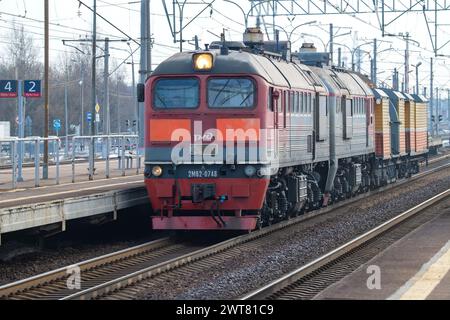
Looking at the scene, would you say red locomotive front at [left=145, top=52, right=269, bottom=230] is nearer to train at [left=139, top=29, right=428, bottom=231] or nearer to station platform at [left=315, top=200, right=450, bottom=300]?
train at [left=139, top=29, right=428, bottom=231]

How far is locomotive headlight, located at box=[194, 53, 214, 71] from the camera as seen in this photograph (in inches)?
743

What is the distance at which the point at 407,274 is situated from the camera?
13.8 meters

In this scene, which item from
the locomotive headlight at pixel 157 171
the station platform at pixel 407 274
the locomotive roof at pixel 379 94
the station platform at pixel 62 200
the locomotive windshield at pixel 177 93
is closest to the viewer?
the station platform at pixel 407 274

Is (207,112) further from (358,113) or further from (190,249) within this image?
(358,113)

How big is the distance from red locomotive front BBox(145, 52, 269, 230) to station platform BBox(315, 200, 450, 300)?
10.3ft

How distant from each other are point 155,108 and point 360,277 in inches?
271

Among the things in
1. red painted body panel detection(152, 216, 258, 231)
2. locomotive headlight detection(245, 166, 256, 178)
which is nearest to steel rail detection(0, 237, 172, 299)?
red painted body panel detection(152, 216, 258, 231)

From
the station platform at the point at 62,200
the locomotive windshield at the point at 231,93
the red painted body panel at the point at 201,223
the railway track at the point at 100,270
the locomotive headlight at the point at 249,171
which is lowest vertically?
the railway track at the point at 100,270

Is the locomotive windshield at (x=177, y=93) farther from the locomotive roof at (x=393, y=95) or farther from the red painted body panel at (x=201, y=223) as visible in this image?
the locomotive roof at (x=393, y=95)

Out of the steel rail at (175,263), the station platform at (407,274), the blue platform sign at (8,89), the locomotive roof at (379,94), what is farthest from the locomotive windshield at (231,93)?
the locomotive roof at (379,94)

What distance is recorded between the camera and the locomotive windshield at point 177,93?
62.3 ft

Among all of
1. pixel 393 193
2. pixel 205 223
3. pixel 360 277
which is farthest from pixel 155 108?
pixel 393 193

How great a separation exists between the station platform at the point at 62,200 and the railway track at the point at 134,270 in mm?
1190

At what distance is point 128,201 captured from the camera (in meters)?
20.2
